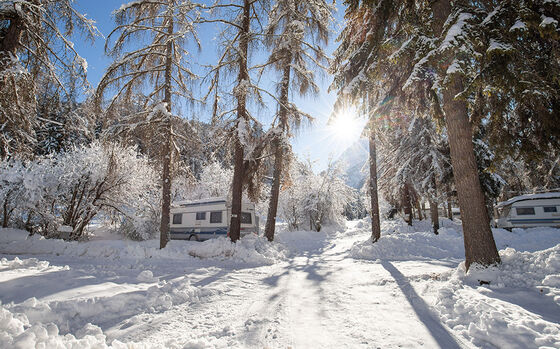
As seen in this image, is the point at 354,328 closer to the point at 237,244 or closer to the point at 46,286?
the point at 46,286

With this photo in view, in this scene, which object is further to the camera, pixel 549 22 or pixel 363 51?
pixel 363 51

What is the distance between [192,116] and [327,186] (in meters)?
25.0

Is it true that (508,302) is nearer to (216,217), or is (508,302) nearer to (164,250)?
(164,250)

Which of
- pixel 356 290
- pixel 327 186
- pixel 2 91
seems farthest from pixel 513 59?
pixel 327 186

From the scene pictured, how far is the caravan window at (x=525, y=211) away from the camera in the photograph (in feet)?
56.3

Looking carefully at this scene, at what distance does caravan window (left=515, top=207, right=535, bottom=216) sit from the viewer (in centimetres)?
1717

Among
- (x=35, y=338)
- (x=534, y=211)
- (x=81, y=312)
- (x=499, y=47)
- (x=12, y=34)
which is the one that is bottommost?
(x=81, y=312)

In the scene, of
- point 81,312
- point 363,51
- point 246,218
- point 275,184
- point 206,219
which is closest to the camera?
point 81,312

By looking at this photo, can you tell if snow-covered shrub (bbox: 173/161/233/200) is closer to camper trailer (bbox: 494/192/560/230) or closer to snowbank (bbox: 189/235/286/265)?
snowbank (bbox: 189/235/286/265)

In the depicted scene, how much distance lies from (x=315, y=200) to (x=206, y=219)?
1797 centimetres

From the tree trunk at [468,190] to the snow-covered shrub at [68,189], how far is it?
13942 mm

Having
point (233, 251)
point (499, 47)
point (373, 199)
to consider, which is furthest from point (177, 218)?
point (499, 47)

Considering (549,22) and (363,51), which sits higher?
(363,51)

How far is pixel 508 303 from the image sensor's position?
3607 millimetres
